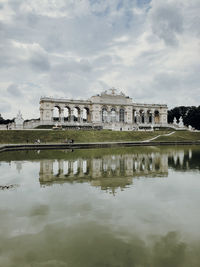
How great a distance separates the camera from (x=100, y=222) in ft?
24.2

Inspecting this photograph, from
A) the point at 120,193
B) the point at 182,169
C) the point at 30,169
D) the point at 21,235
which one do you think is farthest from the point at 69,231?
the point at 182,169

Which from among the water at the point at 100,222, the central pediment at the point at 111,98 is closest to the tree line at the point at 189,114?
the central pediment at the point at 111,98

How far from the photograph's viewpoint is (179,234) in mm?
6559

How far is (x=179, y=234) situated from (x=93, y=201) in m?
4.00

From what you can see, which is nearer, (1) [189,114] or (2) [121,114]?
(2) [121,114]

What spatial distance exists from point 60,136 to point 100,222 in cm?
4195

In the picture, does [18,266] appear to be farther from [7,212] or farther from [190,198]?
[190,198]

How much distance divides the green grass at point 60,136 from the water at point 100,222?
109 ft

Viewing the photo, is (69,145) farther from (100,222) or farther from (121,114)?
(121,114)

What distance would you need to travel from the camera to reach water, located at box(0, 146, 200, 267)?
17.8ft

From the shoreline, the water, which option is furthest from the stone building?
the water

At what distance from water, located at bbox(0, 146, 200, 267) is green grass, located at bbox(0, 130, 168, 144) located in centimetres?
3326

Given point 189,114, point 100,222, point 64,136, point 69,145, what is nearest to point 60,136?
point 64,136

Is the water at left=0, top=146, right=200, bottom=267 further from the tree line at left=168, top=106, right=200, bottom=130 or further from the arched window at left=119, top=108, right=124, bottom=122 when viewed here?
the tree line at left=168, top=106, right=200, bottom=130
